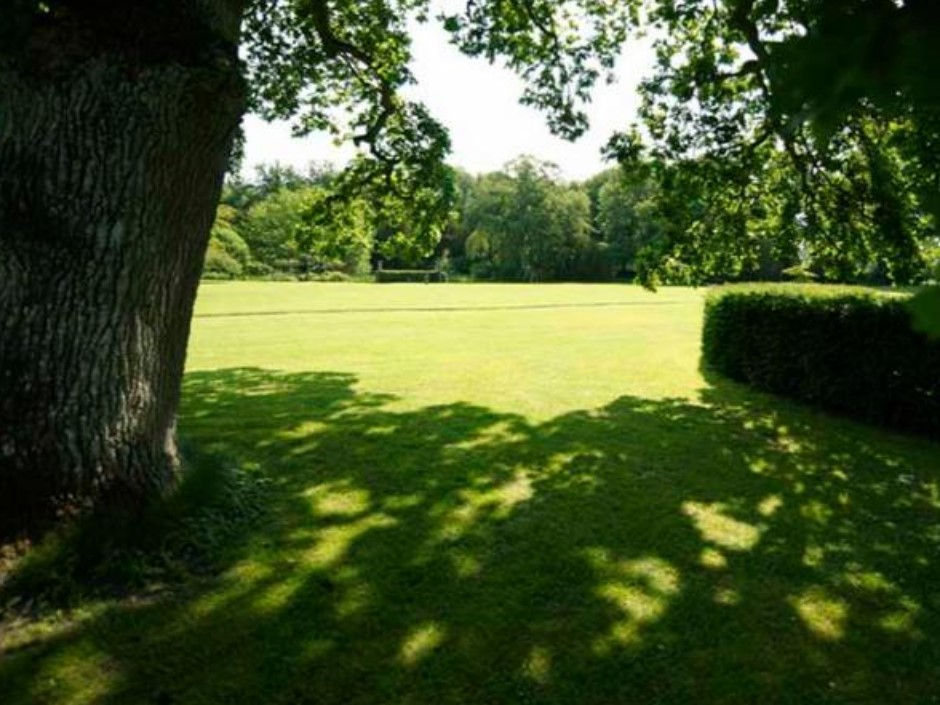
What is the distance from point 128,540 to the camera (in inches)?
189

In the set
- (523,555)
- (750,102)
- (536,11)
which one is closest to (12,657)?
(523,555)

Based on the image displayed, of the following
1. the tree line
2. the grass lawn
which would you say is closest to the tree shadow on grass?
the grass lawn

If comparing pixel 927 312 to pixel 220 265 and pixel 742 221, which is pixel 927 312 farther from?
pixel 220 265

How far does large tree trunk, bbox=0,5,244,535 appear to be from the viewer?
4555 mm

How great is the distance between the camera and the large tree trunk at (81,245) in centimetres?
455

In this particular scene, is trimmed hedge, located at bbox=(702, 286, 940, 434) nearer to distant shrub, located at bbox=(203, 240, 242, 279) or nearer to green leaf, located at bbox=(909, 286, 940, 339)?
green leaf, located at bbox=(909, 286, 940, 339)

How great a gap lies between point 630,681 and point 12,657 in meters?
3.56

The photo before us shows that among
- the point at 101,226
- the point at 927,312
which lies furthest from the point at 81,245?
the point at 927,312

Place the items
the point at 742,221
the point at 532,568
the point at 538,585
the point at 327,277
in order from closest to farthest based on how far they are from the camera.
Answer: the point at 538,585 → the point at 532,568 → the point at 742,221 → the point at 327,277

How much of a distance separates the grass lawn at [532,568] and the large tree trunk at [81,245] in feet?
3.47

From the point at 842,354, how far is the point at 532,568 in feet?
25.7

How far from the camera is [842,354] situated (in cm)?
1055

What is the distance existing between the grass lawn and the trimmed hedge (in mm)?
496

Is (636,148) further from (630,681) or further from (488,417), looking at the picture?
(630,681)
